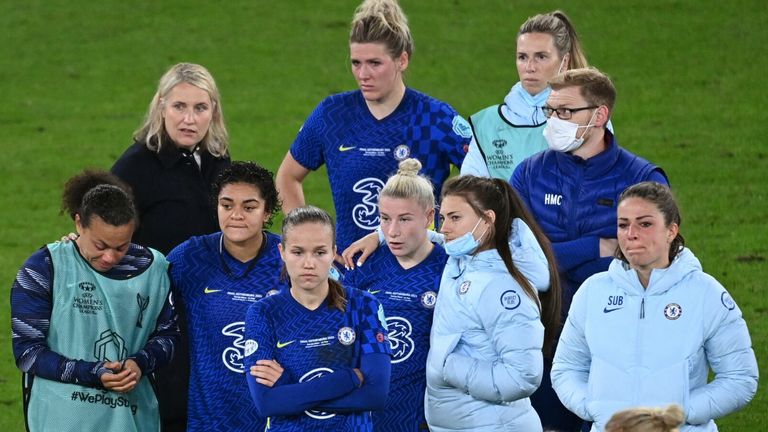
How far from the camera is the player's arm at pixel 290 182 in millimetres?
8430

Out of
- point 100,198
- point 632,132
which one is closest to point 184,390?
point 100,198

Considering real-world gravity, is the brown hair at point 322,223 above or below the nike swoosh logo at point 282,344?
above

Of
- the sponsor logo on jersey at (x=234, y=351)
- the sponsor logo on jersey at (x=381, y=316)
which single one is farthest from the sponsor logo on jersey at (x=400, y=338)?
the sponsor logo on jersey at (x=234, y=351)

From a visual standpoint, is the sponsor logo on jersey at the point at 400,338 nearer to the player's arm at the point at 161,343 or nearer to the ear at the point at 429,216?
the ear at the point at 429,216

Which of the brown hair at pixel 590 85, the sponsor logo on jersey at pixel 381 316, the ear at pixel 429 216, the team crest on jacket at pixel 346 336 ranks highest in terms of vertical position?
the brown hair at pixel 590 85

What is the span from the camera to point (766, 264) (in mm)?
13555

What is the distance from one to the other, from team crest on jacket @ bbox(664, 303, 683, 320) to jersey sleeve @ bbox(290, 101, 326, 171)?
243 centimetres

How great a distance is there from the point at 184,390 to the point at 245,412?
3.33 ft

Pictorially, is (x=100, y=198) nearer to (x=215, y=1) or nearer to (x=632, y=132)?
(x=632, y=132)

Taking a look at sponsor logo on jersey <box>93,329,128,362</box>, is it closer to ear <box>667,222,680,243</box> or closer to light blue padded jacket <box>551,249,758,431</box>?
light blue padded jacket <box>551,249,758,431</box>

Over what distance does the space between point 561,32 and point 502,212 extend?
65.0 inches

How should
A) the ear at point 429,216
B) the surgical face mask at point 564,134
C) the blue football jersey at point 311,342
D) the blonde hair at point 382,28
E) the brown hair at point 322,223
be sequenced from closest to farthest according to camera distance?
the blue football jersey at point 311,342 < the brown hair at point 322,223 < the ear at point 429,216 < the surgical face mask at point 564,134 < the blonde hair at point 382,28

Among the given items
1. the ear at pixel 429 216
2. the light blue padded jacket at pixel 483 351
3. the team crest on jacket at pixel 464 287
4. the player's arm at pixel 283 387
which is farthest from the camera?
the ear at pixel 429 216

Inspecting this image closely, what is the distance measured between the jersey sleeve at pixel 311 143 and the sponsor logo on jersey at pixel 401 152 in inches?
18.9
